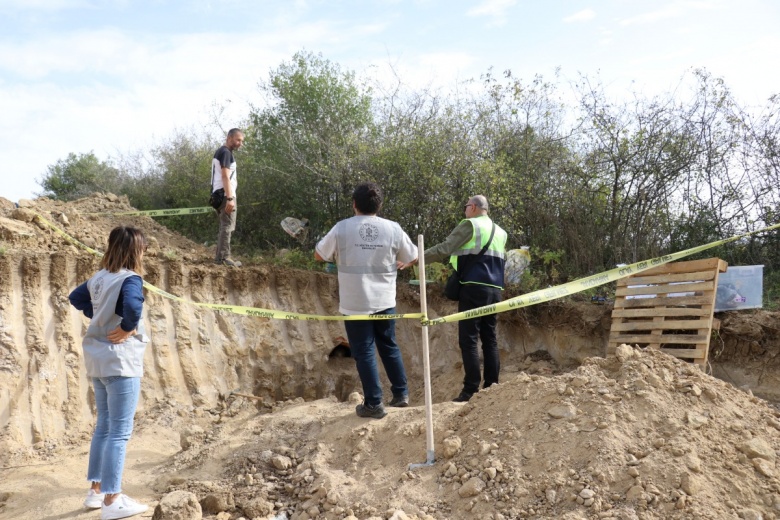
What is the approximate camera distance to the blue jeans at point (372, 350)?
5215 mm

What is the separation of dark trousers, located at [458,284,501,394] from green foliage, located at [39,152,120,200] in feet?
39.1

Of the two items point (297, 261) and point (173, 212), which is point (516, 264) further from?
point (173, 212)

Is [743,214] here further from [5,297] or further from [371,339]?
[5,297]

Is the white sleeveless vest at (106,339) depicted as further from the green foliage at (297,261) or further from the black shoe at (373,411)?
the green foliage at (297,261)

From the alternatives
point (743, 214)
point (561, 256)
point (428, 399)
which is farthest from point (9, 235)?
point (743, 214)

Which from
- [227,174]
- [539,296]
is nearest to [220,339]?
[227,174]

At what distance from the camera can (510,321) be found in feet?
28.9

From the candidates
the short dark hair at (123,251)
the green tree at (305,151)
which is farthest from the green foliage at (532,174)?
the short dark hair at (123,251)

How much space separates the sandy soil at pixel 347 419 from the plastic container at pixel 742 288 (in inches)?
6.1

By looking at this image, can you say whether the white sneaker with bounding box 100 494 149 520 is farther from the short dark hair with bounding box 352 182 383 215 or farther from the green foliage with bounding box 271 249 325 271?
the green foliage with bounding box 271 249 325 271

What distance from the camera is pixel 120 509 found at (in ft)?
13.9

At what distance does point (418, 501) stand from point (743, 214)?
289 inches

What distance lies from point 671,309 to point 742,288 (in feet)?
3.10

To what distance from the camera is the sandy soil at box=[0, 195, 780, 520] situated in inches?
168
